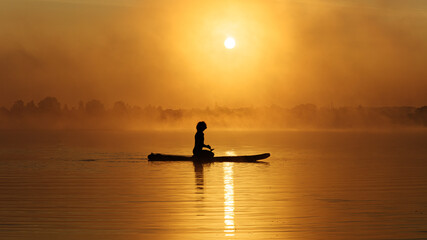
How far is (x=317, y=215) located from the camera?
1587 centimetres

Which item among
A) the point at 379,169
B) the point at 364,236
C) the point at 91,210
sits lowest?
the point at 364,236

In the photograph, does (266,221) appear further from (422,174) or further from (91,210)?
(422,174)

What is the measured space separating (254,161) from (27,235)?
23.3 m

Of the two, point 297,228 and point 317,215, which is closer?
point 297,228

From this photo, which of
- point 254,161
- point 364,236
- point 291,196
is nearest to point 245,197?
point 291,196

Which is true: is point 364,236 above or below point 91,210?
below

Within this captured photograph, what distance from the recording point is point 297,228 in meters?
14.0

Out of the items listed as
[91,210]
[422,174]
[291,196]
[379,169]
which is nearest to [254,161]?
[379,169]

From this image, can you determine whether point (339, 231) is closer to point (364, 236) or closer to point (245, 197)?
point (364, 236)

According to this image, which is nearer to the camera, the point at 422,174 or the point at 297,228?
the point at 297,228

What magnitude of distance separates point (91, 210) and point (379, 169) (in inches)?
753

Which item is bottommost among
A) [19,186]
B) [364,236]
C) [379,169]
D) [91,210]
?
[364,236]

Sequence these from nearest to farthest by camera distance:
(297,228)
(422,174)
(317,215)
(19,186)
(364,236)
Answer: (364,236) < (297,228) < (317,215) < (19,186) < (422,174)

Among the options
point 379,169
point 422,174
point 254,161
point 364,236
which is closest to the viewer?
point 364,236
